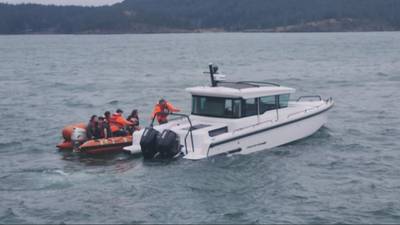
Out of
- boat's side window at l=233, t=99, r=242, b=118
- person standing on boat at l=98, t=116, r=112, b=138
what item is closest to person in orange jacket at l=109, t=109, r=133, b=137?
person standing on boat at l=98, t=116, r=112, b=138

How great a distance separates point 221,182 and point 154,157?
9.37 ft

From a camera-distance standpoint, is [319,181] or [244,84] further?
[244,84]

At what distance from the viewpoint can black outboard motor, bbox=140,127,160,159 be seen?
19.7 m

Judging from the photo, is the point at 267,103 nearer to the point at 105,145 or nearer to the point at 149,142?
the point at 149,142

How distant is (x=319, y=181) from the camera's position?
1858 centimetres

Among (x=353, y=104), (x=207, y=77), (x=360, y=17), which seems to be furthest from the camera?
(x=360, y=17)

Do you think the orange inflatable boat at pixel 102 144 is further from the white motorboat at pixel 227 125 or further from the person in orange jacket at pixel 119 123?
the white motorboat at pixel 227 125

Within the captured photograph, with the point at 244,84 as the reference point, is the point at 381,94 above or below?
below

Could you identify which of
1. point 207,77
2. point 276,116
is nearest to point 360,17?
point 207,77

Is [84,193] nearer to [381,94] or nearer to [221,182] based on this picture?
[221,182]

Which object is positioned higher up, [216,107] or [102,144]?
[216,107]

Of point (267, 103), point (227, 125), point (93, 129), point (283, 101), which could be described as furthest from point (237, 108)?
point (93, 129)

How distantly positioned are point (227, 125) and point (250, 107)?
3.52 ft

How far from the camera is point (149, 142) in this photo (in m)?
19.7
